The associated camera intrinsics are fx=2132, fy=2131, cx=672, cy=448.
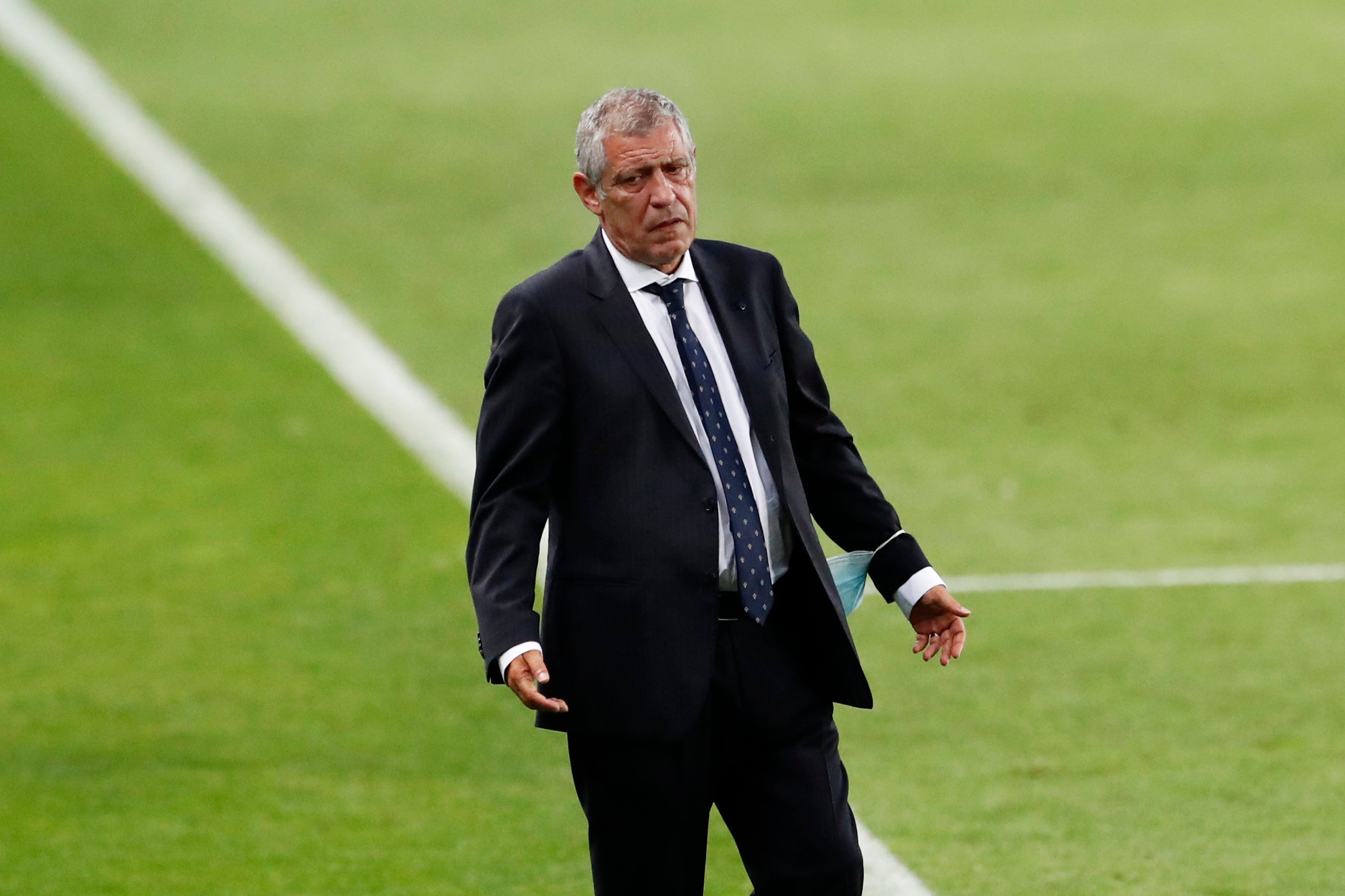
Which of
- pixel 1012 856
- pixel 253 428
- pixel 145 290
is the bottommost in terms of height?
pixel 1012 856

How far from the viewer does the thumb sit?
12.8ft

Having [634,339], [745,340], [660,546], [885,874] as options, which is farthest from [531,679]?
[885,874]

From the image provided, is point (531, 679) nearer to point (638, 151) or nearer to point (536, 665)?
point (536, 665)

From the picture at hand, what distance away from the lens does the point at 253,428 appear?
439 inches

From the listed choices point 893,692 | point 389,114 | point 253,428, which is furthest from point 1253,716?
point 389,114

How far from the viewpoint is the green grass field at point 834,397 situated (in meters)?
6.33

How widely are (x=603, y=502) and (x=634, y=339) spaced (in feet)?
1.04

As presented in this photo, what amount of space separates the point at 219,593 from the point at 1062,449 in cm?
422

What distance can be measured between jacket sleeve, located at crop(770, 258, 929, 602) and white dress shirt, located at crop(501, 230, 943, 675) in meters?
0.17

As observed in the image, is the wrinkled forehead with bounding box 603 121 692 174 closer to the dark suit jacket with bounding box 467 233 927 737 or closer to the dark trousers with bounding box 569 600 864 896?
the dark suit jacket with bounding box 467 233 927 737

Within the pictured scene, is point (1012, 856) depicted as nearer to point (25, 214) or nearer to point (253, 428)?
point (253, 428)

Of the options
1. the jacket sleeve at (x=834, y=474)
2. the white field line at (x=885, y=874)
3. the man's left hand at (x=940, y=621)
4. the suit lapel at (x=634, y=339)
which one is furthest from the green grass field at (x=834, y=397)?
the suit lapel at (x=634, y=339)

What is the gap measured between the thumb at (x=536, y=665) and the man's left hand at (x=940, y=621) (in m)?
0.82

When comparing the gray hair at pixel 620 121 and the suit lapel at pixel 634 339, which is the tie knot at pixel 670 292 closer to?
the suit lapel at pixel 634 339
